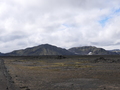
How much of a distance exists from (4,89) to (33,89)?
2.41 meters

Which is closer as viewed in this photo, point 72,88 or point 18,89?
point 18,89

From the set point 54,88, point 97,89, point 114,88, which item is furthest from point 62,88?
point 114,88

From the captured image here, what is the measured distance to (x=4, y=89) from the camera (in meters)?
15.0

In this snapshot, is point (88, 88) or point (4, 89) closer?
point (4, 89)

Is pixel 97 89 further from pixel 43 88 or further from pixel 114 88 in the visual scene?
pixel 43 88

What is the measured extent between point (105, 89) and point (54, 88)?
450 cm

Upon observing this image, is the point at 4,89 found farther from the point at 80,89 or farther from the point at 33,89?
the point at 80,89

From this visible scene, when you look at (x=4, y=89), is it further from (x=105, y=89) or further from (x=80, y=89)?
(x=105, y=89)

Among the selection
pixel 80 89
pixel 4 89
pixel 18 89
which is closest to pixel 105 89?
pixel 80 89

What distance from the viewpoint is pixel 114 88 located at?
1617 centimetres

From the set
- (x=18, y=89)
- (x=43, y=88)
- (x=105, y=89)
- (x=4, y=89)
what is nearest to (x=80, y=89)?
(x=105, y=89)

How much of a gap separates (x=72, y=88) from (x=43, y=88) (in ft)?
8.59

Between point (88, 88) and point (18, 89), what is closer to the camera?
point (18, 89)

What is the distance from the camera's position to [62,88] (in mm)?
16484
